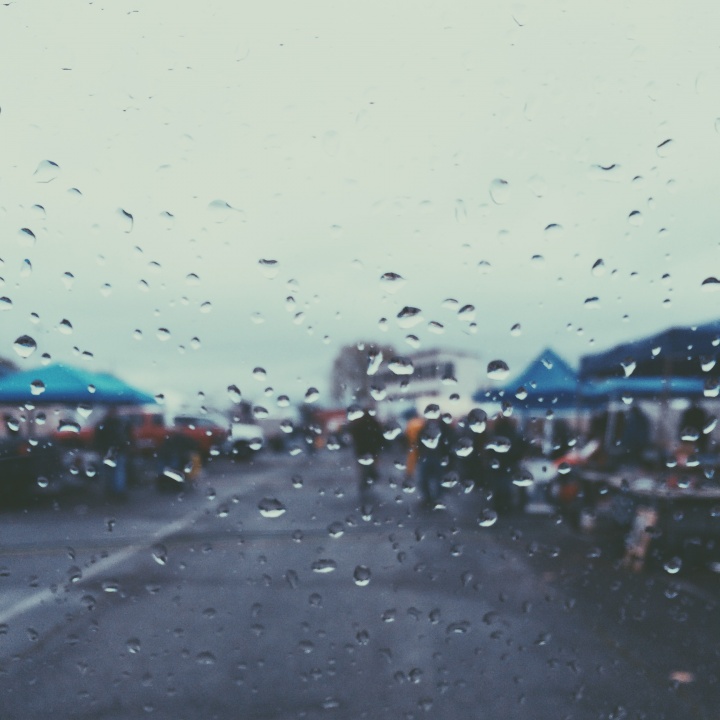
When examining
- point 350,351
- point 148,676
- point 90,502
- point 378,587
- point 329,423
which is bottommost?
point 148,676

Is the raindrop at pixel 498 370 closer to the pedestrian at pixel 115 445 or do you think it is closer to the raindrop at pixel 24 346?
the pedestrian at pixel 115 445

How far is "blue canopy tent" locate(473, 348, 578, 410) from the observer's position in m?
1.41

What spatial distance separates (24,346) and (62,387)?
0.09m

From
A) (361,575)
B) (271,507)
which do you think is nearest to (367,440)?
(271,507)

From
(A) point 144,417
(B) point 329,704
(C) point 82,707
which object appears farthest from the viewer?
(B) point 329,704

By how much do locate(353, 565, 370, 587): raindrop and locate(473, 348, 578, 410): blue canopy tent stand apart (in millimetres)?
471

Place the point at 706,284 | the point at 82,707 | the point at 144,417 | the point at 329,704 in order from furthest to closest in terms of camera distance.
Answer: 1. the point at 329,704
2. the point at 82,707
3. the point at 706,284
4. the point at 144,417

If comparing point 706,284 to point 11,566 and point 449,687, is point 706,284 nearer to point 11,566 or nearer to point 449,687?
point 449,687

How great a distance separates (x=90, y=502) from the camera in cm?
139

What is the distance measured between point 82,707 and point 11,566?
0.39 m

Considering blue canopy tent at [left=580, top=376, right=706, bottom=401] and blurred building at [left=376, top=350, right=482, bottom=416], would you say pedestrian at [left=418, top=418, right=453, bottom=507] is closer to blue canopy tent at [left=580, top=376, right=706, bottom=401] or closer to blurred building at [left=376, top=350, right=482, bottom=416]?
blurred building at [left=376, top=350, right=482, bottom=416]

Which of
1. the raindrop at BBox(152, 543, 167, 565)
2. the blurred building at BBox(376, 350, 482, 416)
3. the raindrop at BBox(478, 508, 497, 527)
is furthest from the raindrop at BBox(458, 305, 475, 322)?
the raindrop at BBox(152, 543, 167, 565)

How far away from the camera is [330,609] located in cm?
176

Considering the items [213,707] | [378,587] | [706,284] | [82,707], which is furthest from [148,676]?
[706,284]
